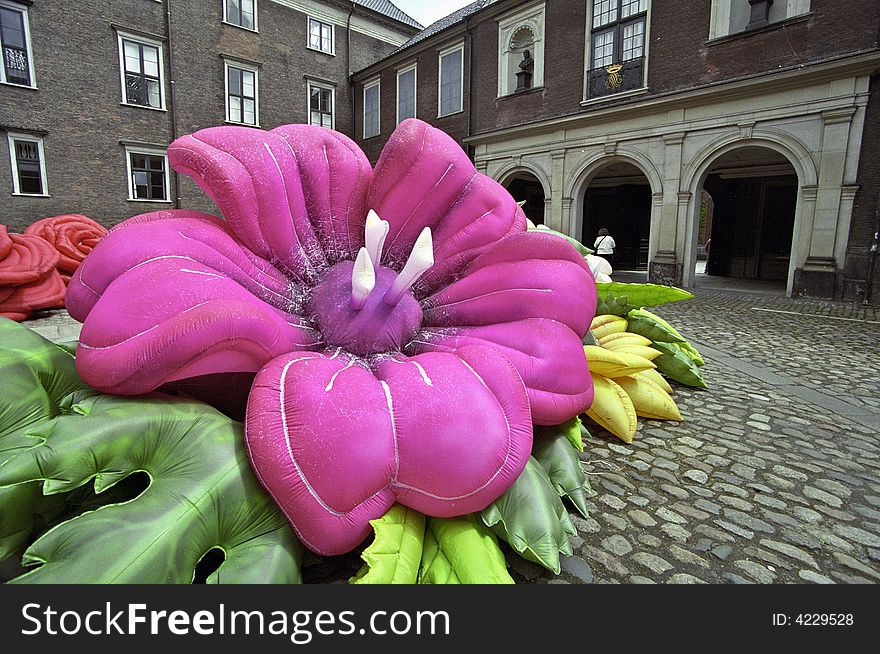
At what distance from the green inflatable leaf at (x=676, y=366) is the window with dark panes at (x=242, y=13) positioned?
19219mm

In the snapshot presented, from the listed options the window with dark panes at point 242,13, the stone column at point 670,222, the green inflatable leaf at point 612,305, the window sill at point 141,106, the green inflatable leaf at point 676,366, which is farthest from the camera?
the window with dark panes at point 242,13

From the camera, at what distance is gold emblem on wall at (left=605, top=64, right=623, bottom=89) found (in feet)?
39.9

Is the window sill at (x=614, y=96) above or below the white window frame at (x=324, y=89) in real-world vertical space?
below

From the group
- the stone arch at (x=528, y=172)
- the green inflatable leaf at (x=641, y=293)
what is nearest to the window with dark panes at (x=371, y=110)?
the stone arch at (x=528, y=172)

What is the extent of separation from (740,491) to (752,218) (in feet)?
55.2

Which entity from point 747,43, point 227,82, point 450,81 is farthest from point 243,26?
point 747,43

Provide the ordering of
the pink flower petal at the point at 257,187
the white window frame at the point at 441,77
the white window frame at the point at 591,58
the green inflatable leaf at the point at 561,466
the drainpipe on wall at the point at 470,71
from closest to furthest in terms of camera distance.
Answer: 1. the pink flower petal at the point at 257,187
2. the green inflatable leaf at the point at 561,466
3. the white window frame at the point at 591,58
4. the drainpipe on wall at the point at 470,71
5. the white window frame at the point at 441,77

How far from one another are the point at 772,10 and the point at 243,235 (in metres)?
12.5

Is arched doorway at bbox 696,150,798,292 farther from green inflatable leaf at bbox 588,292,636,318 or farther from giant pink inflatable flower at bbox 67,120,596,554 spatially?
giant pink inflatable flower at bbox 67,120,596,554

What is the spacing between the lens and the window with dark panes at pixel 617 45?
11836mm

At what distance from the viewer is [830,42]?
925 centimetres

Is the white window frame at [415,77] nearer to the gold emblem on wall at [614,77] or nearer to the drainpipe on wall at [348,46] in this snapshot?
the drainpipe on wall at [348,46]

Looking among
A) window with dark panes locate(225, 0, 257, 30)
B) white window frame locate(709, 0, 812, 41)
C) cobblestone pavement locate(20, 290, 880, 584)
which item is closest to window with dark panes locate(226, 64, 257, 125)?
window with dark panes locate(225, 0, 257, 30)

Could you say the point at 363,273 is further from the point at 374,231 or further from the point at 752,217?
the point at 752,217
